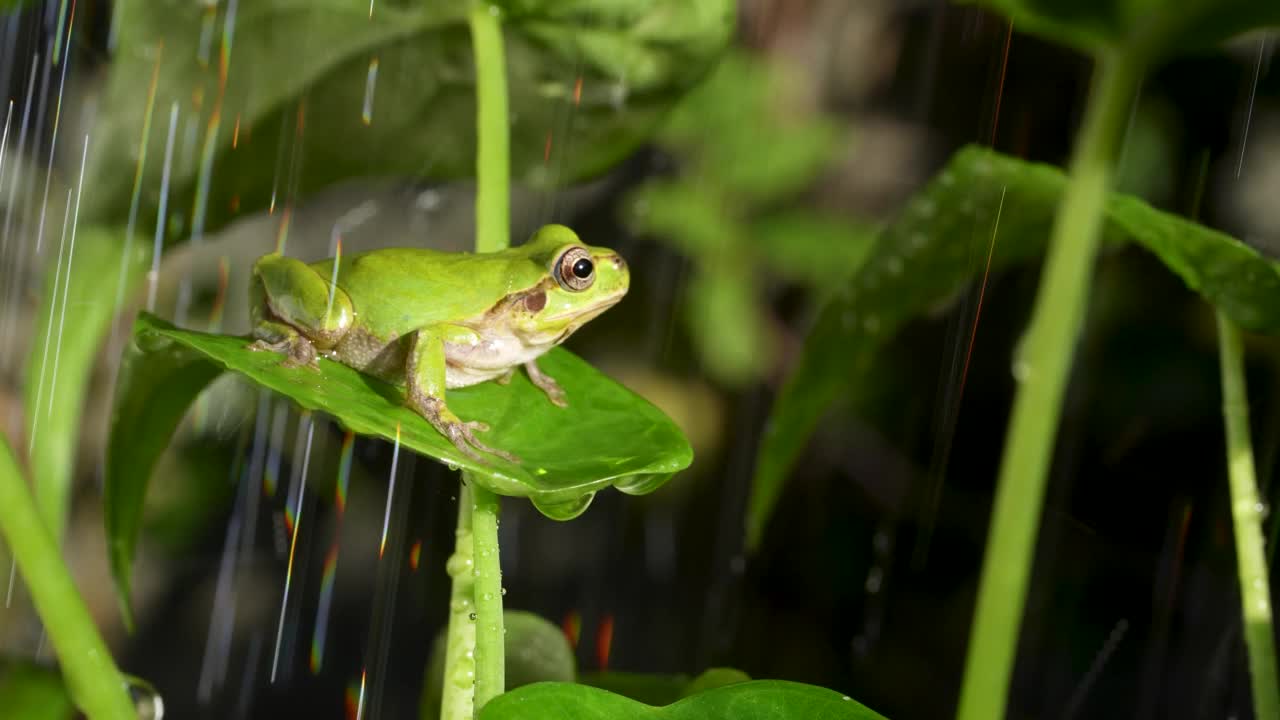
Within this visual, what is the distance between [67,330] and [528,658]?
0.27 meters

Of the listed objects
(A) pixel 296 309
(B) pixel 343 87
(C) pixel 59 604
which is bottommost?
(C) pixel 59 604

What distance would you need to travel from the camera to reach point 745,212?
1.16m

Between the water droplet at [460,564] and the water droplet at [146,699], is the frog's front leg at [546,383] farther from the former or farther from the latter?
the water droplet at [146,699]

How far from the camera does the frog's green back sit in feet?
1.66

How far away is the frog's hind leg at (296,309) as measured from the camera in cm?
46

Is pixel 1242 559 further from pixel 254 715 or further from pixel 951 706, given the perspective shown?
pixel 254 715

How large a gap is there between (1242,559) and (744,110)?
80cm

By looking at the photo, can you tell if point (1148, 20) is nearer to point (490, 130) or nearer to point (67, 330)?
point (490, 130)

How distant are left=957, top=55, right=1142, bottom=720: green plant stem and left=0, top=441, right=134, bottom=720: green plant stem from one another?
0.32 meters

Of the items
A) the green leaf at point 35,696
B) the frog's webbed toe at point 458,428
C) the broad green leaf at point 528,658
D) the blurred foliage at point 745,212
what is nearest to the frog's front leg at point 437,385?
the frog's webbed toe at point 458,428

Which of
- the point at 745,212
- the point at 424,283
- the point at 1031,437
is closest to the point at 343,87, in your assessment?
the point at 424,283

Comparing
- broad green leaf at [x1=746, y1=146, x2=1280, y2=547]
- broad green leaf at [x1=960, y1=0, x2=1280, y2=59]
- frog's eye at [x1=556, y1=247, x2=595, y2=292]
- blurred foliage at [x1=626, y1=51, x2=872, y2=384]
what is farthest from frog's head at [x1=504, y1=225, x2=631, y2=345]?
blurred foliage at [x1=626, y1=51, x2=872, y2=384]

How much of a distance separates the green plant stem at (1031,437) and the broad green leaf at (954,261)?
4cm

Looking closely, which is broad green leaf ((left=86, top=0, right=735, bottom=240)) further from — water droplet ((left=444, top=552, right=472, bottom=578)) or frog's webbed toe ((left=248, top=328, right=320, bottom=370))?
water droplet ((left=444, top=552, right=472, bottom=578))
